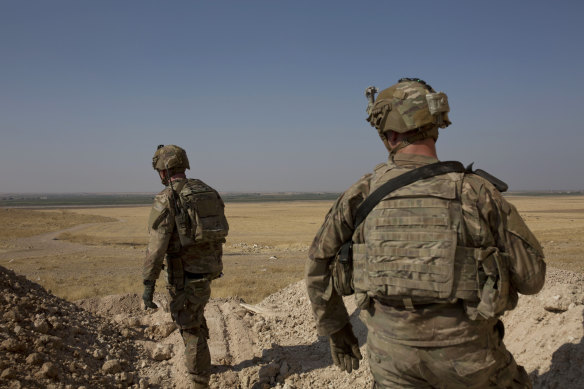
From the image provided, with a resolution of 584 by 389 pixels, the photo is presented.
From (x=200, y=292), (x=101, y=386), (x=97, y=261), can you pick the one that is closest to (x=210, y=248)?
(x=200, y=292)

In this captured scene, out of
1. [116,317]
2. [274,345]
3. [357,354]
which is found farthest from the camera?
[116,317]

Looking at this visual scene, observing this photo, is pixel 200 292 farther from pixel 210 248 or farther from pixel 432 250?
pixel 432 250

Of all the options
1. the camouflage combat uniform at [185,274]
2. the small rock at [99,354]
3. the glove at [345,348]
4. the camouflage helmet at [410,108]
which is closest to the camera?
the camouflage helmet at [410,108]

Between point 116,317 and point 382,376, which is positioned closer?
point 382,376

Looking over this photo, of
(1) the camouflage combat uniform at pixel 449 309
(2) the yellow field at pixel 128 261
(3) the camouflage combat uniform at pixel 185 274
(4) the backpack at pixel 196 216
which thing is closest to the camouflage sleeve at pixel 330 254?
(1) the camouflage combat uniform at pixel 449 309

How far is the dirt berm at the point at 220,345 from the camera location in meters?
4.29

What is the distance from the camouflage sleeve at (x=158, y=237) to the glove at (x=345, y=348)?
95.4 inches

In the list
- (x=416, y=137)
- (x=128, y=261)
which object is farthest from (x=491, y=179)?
(x=128, y=261)

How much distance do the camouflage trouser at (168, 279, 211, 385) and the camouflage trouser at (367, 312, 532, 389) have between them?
9.18 feet

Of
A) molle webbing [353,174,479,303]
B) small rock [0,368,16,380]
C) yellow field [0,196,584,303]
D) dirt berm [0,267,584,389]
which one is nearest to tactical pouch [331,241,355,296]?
molle webbing [353,174,479,303]

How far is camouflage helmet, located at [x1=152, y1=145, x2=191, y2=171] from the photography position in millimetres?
4922

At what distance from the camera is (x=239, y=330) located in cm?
676

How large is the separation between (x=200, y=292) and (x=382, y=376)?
284 cm

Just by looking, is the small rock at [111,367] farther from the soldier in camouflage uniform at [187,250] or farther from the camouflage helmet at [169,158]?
the camouflage helmet at [169,158]
